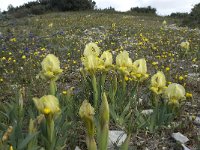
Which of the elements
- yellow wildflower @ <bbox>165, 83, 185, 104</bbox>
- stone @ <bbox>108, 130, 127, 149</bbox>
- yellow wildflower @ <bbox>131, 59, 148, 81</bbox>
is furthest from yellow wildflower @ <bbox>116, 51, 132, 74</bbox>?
stone @ <bbox>108, 130, 127, 149</bbox>

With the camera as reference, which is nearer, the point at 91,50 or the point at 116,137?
the point at 116,137

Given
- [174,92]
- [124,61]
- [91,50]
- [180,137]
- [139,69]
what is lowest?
[180,137]

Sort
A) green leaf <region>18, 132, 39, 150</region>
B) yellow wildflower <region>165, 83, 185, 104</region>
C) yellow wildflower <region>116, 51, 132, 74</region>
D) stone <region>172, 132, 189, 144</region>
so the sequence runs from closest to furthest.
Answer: green leaf <region>18, 132, 39, 150</region>
stone <region>172, 132, 189, 144</region>
yellow wildflower <region>165, 83, 185, 104</region>
yellow wildflower <region>116, 51, 132, 74</region>

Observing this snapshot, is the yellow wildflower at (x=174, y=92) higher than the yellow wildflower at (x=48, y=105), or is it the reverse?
the yellow wildflower at (x=48, y=105)

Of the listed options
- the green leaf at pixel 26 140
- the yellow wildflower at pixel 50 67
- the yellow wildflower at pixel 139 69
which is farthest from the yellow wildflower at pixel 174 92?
the green leaf at pixel 26 140

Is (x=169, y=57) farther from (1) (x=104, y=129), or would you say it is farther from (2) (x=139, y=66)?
(1) (x=104, y=129)

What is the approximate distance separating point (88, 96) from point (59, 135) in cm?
102

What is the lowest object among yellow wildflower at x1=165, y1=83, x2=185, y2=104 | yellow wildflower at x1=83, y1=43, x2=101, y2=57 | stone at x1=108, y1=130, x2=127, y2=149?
stone at x1=108, y1=130, x2=127, y2=149

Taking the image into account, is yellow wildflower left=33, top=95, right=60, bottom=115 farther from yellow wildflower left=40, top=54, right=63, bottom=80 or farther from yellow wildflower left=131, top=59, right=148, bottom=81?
yellow wildflower left=131, top=59, right=148, bottom=81

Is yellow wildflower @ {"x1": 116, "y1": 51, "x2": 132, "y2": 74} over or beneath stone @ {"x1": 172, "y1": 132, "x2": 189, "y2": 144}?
over

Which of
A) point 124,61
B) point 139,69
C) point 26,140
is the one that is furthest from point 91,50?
point 26,140

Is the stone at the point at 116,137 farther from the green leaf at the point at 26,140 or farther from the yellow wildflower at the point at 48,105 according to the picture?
the green leaf at the point at 26,140

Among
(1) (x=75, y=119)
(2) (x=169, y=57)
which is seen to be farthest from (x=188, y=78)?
(1) (x=75, y=119)

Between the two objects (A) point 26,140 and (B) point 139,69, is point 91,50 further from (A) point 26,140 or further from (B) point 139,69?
(A) point 26,140
